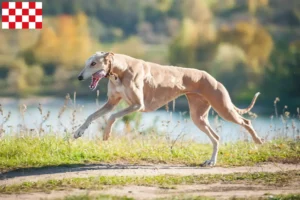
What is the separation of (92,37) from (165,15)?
518 centimetres

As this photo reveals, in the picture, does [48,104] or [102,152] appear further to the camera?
[48,104]

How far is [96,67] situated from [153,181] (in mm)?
1802

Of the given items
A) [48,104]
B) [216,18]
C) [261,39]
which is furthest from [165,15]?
[48,104]

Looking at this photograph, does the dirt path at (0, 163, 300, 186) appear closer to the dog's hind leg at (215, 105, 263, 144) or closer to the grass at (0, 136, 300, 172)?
the grass at (0, 136, 300, 172)

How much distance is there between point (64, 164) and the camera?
10414 millimetres

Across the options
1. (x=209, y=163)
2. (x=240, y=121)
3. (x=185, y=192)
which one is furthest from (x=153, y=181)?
(x=240, y=121)

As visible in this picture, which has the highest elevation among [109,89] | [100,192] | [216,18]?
[216,18]

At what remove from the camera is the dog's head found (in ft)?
32.9

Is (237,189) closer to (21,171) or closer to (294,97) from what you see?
(21,171)

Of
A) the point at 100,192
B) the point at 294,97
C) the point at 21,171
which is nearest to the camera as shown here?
the point at 100,192

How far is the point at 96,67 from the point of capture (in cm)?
1008

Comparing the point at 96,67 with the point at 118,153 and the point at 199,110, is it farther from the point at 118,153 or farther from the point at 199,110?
the point at 199,110

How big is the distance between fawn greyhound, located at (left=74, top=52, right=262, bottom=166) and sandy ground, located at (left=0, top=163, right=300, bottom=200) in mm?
496

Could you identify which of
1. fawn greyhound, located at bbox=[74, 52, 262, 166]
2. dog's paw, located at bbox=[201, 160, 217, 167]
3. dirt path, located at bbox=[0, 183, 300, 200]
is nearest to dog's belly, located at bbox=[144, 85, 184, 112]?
fawn greyhound, located at bbox=[74, 52, 262, 166]
